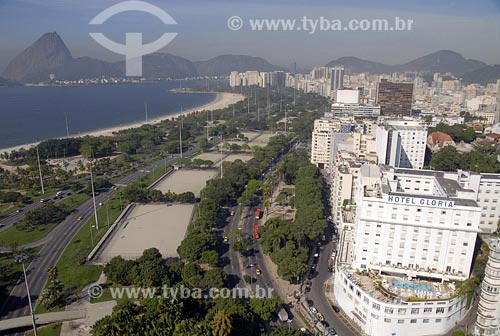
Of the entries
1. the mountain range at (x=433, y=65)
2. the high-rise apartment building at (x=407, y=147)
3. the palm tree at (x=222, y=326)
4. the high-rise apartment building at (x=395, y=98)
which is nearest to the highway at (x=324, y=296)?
the palm tree at (x=222, y=326)

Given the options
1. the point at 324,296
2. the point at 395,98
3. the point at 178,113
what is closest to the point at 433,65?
the point at 395,98

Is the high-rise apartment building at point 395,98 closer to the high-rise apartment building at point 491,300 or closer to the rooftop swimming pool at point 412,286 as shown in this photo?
the rooftop swimming pool at point 412,286

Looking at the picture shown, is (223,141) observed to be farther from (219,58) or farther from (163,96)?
(219,58)

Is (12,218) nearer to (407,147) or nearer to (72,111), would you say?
(407,147)

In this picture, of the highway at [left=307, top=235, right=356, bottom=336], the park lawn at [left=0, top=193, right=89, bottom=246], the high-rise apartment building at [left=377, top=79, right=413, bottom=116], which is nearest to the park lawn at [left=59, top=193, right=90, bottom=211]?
the park lawn at [left=0, top=193, right=89, bottom=246]

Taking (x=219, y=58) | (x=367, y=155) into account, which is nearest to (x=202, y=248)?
(x=367, y=155)

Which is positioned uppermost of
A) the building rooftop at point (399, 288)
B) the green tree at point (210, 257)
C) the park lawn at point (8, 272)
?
the building rooftop at point (399, 288)

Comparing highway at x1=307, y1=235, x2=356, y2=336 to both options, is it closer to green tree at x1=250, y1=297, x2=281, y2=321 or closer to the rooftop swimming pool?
green tree at x1=250, y1=297, x2=281, y2=321
